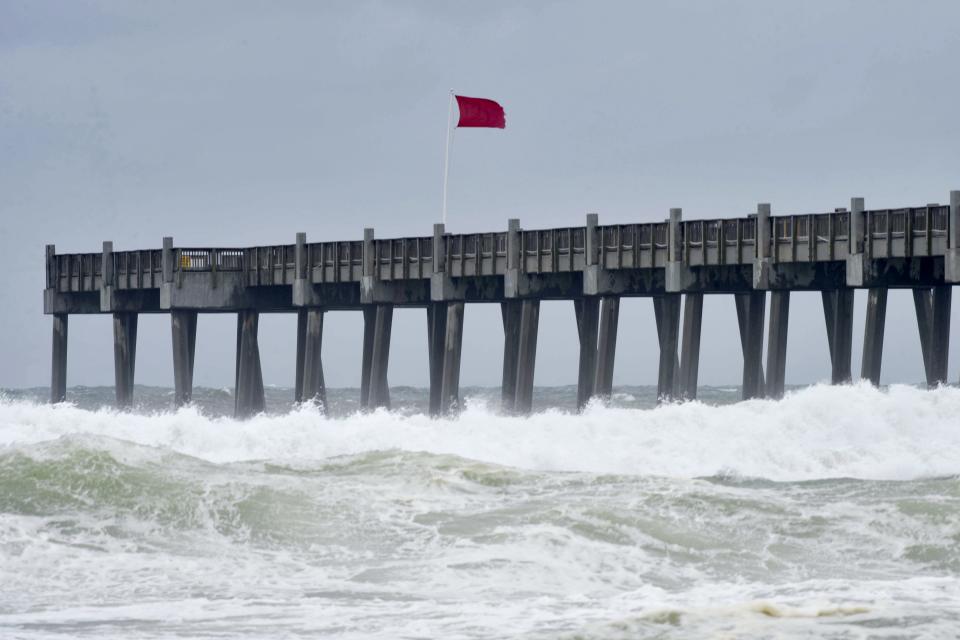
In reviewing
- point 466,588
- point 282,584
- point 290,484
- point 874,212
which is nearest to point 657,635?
point 466,588

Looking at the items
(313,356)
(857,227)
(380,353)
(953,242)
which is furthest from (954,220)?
(313,356)

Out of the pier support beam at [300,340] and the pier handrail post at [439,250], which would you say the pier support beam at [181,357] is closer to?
the pier support beam at [300,340]

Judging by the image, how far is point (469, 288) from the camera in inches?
1663

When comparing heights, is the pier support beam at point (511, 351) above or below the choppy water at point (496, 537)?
above

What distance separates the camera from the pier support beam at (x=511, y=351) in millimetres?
39750

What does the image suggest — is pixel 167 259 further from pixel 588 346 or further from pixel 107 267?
pixel 588 346

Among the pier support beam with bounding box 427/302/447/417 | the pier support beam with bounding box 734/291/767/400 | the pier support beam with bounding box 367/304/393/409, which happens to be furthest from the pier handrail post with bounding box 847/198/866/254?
the pier support beam with bounding box 367/304/393/409

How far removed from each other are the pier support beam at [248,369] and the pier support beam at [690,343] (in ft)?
48.2

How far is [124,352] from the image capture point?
4950cm

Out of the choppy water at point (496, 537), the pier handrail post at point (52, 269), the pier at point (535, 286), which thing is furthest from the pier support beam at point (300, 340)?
the choppy water at point (496, 537)

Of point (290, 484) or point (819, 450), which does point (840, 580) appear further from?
point (819, 450)

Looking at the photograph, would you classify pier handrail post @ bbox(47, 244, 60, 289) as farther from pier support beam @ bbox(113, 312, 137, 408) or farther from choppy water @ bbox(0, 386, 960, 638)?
choppy water @ bbox(0, 386, 960, 638)

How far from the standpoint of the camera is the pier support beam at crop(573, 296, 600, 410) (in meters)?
38.9

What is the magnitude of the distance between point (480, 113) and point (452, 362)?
765 cm
